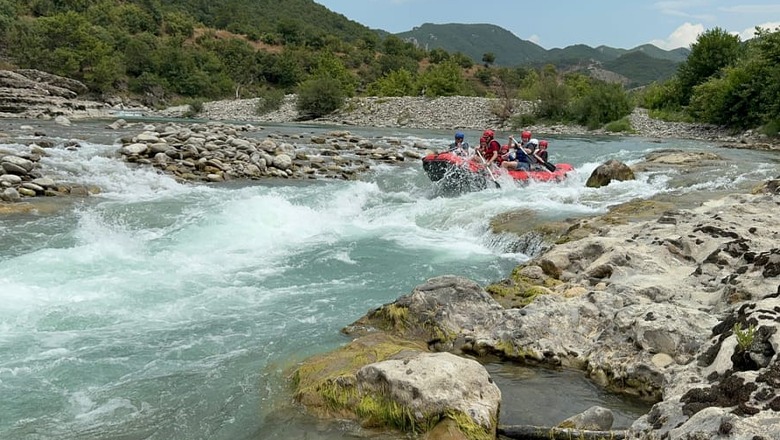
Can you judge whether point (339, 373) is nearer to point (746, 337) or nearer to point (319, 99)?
point (746, 337)

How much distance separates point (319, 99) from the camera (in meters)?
49.4

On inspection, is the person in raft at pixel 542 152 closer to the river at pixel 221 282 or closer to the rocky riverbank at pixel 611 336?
the river at pixel 221 282

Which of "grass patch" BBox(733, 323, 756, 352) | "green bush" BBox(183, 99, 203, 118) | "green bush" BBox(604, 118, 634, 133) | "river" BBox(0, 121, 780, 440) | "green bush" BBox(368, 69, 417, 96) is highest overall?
"green bush" BBox(368, 69, 417, 96)

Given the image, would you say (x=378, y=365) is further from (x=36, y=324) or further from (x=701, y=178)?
(x=701, y=178)

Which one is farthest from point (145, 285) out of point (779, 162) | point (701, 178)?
point (779, 162)

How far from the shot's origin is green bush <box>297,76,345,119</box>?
4931 cm

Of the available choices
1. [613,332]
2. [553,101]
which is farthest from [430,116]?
[613,332]

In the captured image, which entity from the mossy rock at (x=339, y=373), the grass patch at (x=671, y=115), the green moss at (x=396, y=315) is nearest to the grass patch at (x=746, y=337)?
the mossy rock at (x=339, y=373)

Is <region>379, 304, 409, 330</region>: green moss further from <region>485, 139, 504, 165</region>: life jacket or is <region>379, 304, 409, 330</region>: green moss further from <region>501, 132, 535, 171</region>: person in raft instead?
<region>485, 139, 504, 165</region>: life jacket

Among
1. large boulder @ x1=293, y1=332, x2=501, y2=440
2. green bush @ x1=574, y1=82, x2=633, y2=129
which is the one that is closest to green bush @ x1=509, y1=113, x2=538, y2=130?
green bush @ x1=574, y1=82, x2=633, y2=129

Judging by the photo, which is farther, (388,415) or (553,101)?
(553,101)

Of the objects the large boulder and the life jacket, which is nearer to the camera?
the large boulder

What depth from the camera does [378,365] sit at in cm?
445

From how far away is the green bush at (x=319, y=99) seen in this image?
49312 millimetres
